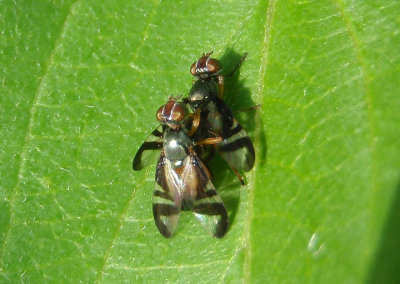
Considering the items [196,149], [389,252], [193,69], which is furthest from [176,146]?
[389,252]

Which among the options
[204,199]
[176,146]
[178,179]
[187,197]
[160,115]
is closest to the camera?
[160,115]

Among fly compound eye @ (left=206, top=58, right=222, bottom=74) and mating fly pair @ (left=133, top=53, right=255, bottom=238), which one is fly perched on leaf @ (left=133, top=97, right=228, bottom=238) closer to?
mating fly pair @ (left=133, top=53, right=255, bottom=238)

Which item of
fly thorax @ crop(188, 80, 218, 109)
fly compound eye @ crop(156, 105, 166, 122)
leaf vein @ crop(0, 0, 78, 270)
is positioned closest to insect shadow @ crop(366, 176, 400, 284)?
fly thorax @ crop(188, 80, 218, 109)

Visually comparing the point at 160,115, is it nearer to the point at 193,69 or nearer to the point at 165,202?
the point at 193,69

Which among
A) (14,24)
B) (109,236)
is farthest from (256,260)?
(14,24)

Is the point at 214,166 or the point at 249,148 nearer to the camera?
the point at 249,148

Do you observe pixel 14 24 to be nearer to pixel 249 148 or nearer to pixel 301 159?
pixel 249 148

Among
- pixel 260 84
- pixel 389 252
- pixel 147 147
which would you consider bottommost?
pixel 389 252
